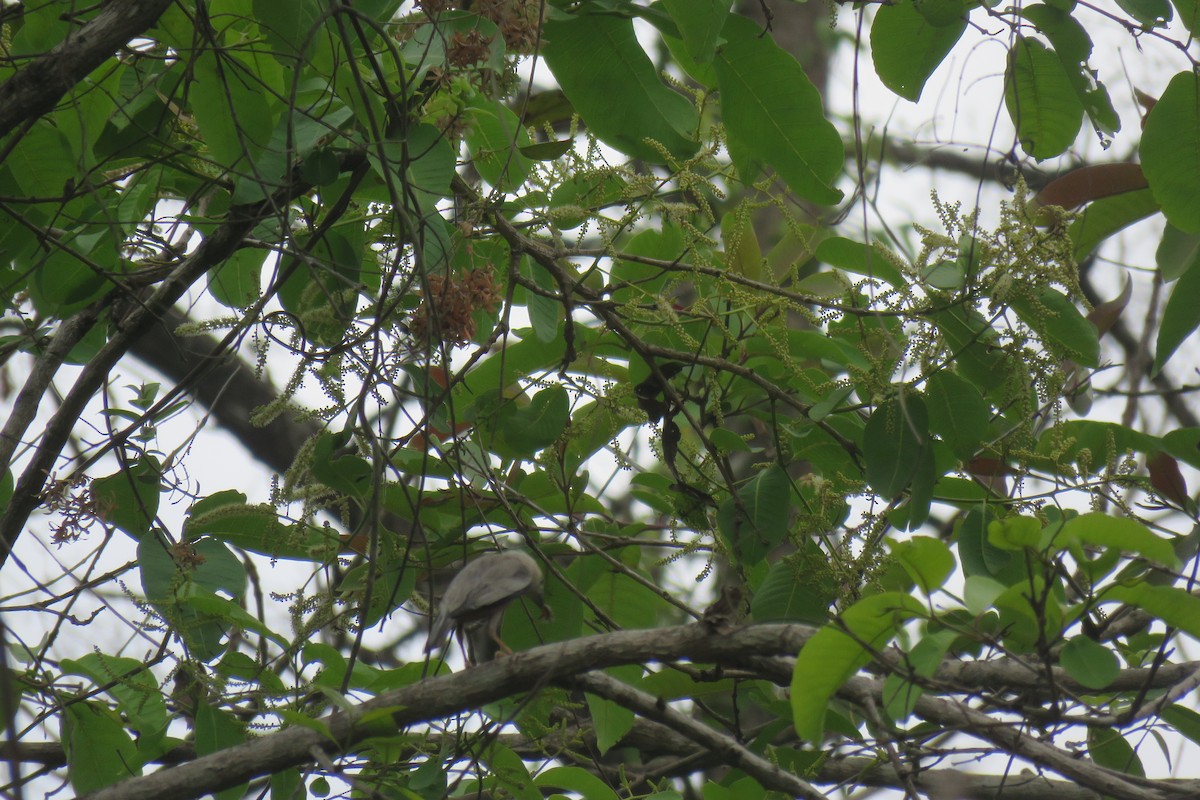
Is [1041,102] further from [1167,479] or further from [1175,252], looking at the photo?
[1167,479]

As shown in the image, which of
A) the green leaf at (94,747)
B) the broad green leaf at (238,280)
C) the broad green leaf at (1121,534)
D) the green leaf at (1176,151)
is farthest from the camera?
the broad green leaf at (238,280)

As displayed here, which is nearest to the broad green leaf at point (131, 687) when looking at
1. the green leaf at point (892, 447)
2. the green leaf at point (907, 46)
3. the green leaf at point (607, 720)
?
the green leaf at point (607, 720)

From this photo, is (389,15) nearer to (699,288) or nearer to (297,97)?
(297,97)

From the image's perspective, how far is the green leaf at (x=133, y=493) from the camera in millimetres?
2293

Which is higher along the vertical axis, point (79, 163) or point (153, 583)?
point (79, 163)

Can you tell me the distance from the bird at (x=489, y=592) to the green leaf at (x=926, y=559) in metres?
1.13

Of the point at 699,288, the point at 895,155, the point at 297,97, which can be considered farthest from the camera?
the point at 895,155

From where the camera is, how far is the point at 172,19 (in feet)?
6.18

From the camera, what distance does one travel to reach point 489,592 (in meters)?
2.35

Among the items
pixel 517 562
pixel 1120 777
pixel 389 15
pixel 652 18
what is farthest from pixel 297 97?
pixel 1120 777

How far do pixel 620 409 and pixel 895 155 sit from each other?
5122mm

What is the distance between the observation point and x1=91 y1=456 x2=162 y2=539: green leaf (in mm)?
2293

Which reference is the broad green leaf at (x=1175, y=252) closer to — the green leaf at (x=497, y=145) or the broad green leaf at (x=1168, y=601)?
the broad green leaf at (x=1168, y=601)

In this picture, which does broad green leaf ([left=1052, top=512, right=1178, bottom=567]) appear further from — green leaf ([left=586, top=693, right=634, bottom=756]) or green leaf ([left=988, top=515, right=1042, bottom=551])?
green leaf ([left=586, top=693, right=634, bottom=756])
